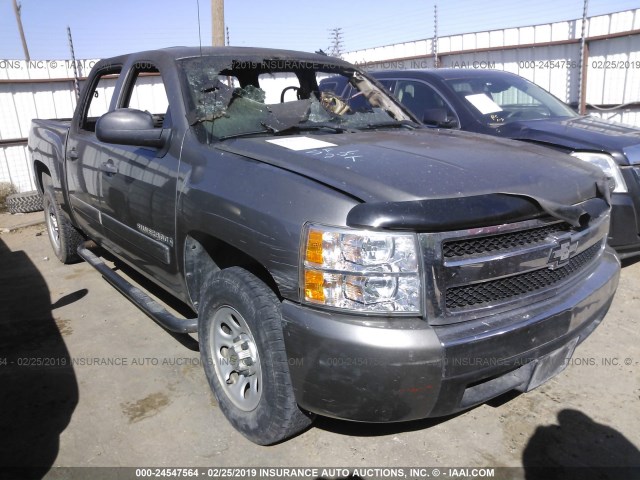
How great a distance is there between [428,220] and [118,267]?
4.14 m

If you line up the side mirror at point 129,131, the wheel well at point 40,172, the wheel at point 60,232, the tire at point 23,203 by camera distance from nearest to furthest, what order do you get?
the side mirror at point 129,131, the wheel at point 60,232, the wheel well at point 40,172, the tire at point 23,203

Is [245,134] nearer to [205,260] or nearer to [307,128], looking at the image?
[307,128]

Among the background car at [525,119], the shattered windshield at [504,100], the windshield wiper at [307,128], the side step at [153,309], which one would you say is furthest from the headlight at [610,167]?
the side step at [153,309]

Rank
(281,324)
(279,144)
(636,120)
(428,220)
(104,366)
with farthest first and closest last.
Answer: (636,120) < (104,366) < (279,144) < (281,324) < (428,220)

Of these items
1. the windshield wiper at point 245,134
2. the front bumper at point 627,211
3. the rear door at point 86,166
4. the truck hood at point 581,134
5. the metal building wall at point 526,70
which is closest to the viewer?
the windshield wiper at point 245,134

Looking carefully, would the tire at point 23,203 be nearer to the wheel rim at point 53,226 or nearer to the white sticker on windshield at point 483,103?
the wheel rim at point 53,226

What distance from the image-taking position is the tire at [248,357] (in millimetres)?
2287

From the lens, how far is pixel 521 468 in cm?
248

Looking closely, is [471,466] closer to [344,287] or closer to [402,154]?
[344,287]

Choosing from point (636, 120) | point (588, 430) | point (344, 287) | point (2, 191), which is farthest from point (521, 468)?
point (636, 120)

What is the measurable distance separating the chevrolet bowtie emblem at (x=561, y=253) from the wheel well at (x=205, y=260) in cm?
→ 132

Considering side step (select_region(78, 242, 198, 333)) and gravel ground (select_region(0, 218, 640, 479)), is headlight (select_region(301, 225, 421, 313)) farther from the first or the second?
side step (select_region(78, 242, 198, 333))

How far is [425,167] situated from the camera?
237 centimetres

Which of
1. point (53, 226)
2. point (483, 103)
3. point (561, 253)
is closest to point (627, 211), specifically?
point (483, 103)
